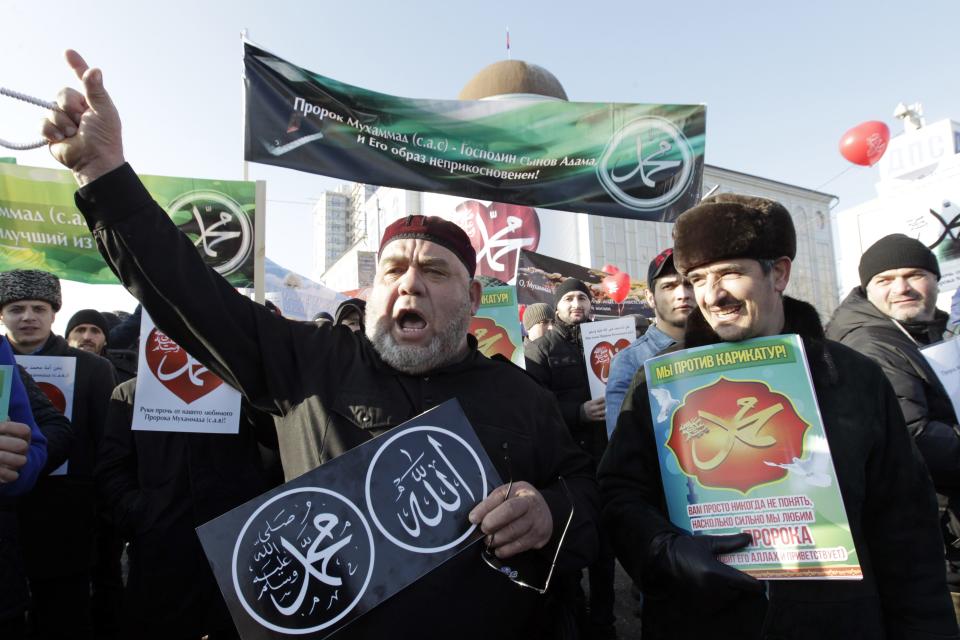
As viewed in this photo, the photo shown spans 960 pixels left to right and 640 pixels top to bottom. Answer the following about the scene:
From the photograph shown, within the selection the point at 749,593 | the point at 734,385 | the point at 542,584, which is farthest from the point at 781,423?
the point at 542,584

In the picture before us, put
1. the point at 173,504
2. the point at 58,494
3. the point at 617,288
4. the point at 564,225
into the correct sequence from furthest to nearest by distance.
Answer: the point at 564,225, the point at 617,288, the point at 58,494, the point at 173,504

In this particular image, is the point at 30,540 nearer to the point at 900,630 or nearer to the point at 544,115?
the point at 900,630

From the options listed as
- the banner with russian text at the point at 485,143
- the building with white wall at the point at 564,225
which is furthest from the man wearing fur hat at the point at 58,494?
the building with white wall at the point at 564,225

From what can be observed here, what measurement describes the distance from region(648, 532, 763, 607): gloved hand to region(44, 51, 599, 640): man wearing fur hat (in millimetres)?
218

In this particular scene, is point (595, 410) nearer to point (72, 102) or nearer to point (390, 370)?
point (390, 370)

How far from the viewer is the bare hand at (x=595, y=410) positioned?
3.83 metres

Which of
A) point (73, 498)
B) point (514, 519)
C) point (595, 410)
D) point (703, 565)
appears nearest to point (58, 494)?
point (73, 498)

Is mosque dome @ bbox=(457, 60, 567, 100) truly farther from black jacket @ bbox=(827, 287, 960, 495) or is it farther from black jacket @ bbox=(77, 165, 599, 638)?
black jacket @ bbox=(77, 165, 599, 638)

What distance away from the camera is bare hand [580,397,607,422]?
383cm

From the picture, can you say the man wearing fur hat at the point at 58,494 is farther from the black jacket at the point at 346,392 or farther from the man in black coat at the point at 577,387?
the man in black coat at the point at 577,387

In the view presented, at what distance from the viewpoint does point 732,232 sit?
1.69 meters

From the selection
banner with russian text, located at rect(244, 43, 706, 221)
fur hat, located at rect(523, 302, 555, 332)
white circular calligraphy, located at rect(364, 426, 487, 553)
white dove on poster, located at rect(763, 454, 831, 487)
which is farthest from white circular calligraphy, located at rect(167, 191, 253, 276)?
white dove on poster, located at rect(763, 454, 831, 487)

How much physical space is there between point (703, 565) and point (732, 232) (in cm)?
90

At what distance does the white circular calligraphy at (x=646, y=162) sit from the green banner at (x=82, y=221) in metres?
2.72
